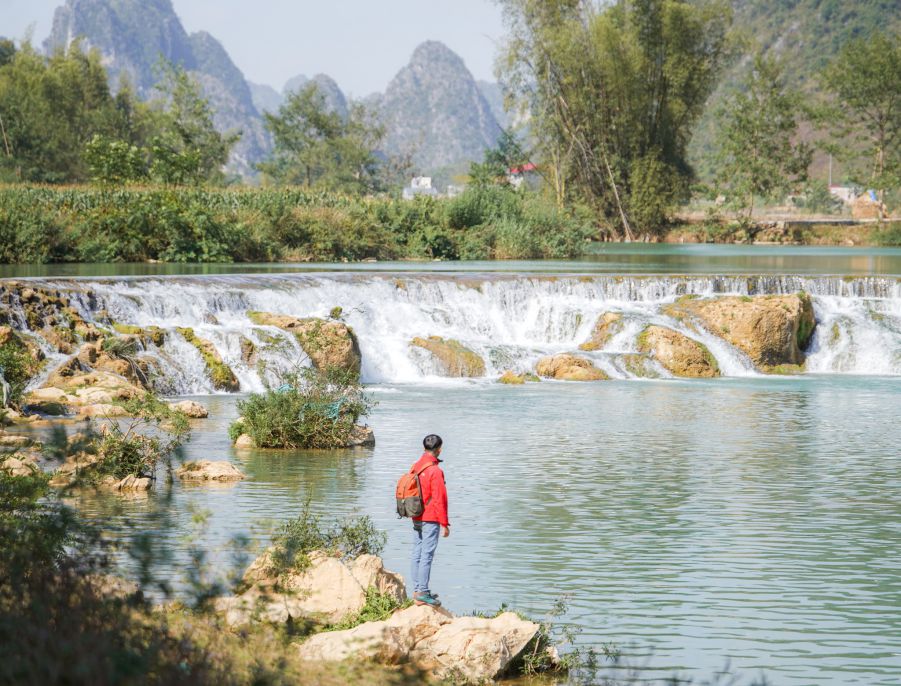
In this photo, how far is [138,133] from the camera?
271 ft

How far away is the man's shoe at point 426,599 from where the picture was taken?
7.92m

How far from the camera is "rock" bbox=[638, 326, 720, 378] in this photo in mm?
24422

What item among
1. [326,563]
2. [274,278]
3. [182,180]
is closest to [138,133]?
[182,180]

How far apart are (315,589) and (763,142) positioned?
59558 millimetres

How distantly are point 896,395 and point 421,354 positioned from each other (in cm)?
845

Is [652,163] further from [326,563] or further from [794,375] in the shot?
[326,563]

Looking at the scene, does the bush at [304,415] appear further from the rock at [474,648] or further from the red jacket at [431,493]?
the rock at [474,648]

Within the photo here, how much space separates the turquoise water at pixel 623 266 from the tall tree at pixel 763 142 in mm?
14205

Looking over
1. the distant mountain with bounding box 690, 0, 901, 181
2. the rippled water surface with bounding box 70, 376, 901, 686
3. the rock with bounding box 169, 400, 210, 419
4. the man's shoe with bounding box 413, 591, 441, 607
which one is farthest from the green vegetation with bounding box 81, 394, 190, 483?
the distant mountain with bounding box 690, 0, 901, 181

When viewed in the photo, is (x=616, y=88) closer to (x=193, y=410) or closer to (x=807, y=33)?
(x=193, y=410)

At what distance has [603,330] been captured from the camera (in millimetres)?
→ 25766

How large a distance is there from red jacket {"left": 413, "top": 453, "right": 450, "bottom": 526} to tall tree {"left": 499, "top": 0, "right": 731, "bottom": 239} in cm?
5135

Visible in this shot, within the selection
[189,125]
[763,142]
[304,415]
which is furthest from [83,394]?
[189,125]

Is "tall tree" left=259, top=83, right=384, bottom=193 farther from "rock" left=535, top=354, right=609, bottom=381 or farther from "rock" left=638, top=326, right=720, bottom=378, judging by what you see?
"rock" left=535, top=354, right=609, bottom=381
